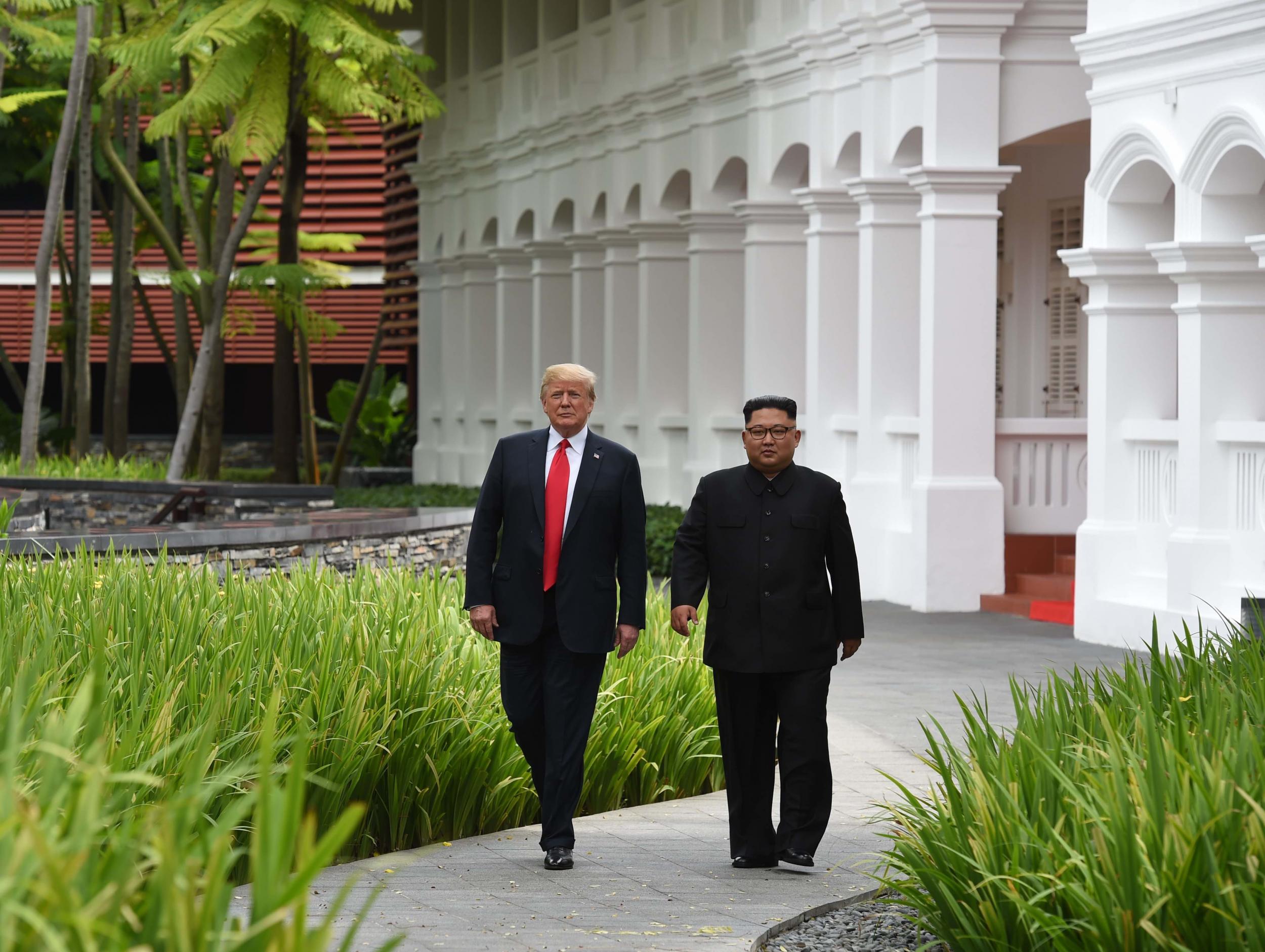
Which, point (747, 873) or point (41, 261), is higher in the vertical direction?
point (41, 261)

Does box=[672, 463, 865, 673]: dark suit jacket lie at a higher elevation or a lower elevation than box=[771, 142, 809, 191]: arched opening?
lower

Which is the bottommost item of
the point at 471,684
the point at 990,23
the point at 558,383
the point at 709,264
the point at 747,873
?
the point at 747,873

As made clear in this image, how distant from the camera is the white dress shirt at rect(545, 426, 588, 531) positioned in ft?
24.8

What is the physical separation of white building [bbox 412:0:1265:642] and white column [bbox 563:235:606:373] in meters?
0.05

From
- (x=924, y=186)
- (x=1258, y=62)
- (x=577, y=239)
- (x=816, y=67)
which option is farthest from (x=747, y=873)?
(x=577, y=239)

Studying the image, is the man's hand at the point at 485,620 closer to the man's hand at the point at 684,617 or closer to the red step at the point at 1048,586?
the man's hand at the point at 684,617

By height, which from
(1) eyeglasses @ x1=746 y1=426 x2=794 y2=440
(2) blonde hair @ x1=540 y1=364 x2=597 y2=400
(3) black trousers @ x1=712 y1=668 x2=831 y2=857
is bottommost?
(3) black trousers @ x1=712 y1=668 x2=831 y2=857

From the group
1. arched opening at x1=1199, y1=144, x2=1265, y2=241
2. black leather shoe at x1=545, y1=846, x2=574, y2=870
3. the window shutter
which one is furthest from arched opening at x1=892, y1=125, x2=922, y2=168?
black leather shoe at x1=545, y1=846, x2=574, y2=870

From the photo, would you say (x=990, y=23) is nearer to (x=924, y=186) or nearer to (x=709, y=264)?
(x=924, y=186)

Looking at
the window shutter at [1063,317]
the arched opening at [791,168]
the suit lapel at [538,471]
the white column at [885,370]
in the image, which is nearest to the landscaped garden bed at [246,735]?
the suit lapel at [538,471]

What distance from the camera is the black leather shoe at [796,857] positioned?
730cm

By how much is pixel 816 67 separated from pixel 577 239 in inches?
307

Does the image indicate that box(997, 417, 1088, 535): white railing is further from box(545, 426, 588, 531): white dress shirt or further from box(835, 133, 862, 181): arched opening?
box(545, 426, 588, 531): white dress shirt

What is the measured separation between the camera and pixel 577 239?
92.0ft
